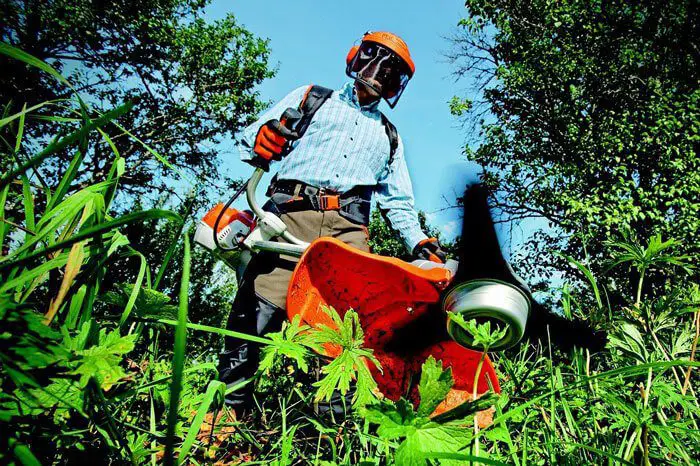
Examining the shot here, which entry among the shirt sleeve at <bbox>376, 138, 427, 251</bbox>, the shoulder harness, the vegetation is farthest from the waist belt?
the vegetation

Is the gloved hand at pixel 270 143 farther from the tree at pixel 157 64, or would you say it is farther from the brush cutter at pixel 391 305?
the tree at pixel 157 64

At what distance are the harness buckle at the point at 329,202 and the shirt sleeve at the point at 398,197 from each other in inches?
21.3

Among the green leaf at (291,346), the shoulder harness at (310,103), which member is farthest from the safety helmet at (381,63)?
the green leaf at (291,346)

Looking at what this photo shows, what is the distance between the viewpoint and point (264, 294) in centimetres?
221

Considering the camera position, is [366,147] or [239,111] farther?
[239,111]

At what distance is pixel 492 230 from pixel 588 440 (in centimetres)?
52

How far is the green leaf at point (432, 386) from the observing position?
55cm

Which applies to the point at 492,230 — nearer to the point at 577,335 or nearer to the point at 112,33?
the point at 577,335

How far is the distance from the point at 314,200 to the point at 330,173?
0.76 ft

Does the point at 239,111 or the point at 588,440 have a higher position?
the point at 239,111

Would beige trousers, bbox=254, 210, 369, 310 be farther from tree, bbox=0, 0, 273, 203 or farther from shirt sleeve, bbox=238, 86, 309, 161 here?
tree, bbox=0, 0, 273, 203

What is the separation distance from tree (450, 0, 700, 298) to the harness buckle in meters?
5.99

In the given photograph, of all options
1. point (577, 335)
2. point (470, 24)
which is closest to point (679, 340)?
point (577, 335)

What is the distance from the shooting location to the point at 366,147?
2791mm
